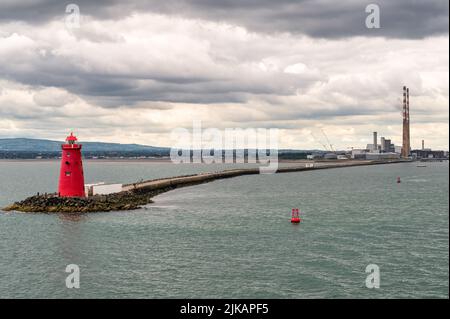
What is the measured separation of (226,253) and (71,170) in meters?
30.7

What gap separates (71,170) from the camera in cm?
6656

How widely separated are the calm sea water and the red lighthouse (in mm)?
5071

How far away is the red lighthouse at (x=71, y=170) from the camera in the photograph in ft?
215

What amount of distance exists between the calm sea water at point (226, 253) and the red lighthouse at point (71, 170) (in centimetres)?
507

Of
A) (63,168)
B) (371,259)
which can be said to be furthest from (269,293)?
(63,168)
